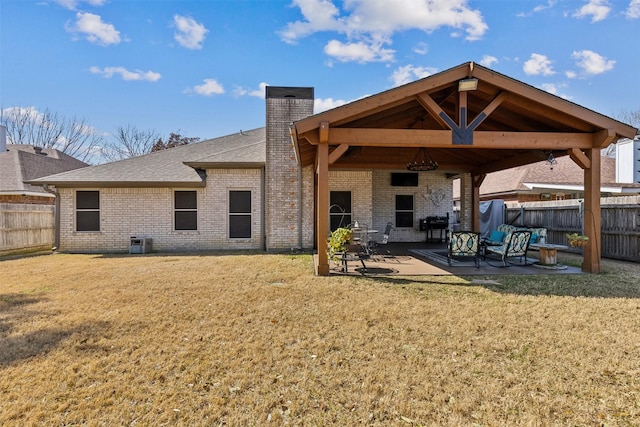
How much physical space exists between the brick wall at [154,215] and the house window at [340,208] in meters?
2.80

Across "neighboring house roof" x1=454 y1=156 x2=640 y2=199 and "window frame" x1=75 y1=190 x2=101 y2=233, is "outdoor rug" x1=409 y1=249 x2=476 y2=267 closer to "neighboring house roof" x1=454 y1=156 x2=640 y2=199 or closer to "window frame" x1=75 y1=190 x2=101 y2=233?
"neighboring house roof" x1=454 y1=156 x2=640 y2=199

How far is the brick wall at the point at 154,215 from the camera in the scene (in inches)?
452

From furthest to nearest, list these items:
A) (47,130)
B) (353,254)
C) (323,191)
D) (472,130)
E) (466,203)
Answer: (47,130) → (466,203) → (353,254) → (323,191) → (472,130)

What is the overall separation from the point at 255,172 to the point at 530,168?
1567 centimetres

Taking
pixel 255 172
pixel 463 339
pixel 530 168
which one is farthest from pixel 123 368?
pixel 530 168

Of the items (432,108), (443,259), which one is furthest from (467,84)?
(443,259)

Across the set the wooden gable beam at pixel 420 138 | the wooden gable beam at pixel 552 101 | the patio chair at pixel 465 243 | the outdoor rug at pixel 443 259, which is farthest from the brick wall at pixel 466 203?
the wooden gable beam at pixel 420 138

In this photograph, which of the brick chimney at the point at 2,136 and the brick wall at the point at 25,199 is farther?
the brick chimney at the point at 2,136

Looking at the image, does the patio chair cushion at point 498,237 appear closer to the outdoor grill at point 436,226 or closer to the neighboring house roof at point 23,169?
the outdoor grill at point 436,226

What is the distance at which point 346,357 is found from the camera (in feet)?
10.8

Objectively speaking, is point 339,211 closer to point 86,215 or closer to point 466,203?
point 466,203

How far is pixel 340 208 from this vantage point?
41.8 ft

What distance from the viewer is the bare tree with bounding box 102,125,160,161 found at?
35.9 m

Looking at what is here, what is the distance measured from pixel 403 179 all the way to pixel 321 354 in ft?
37.9
